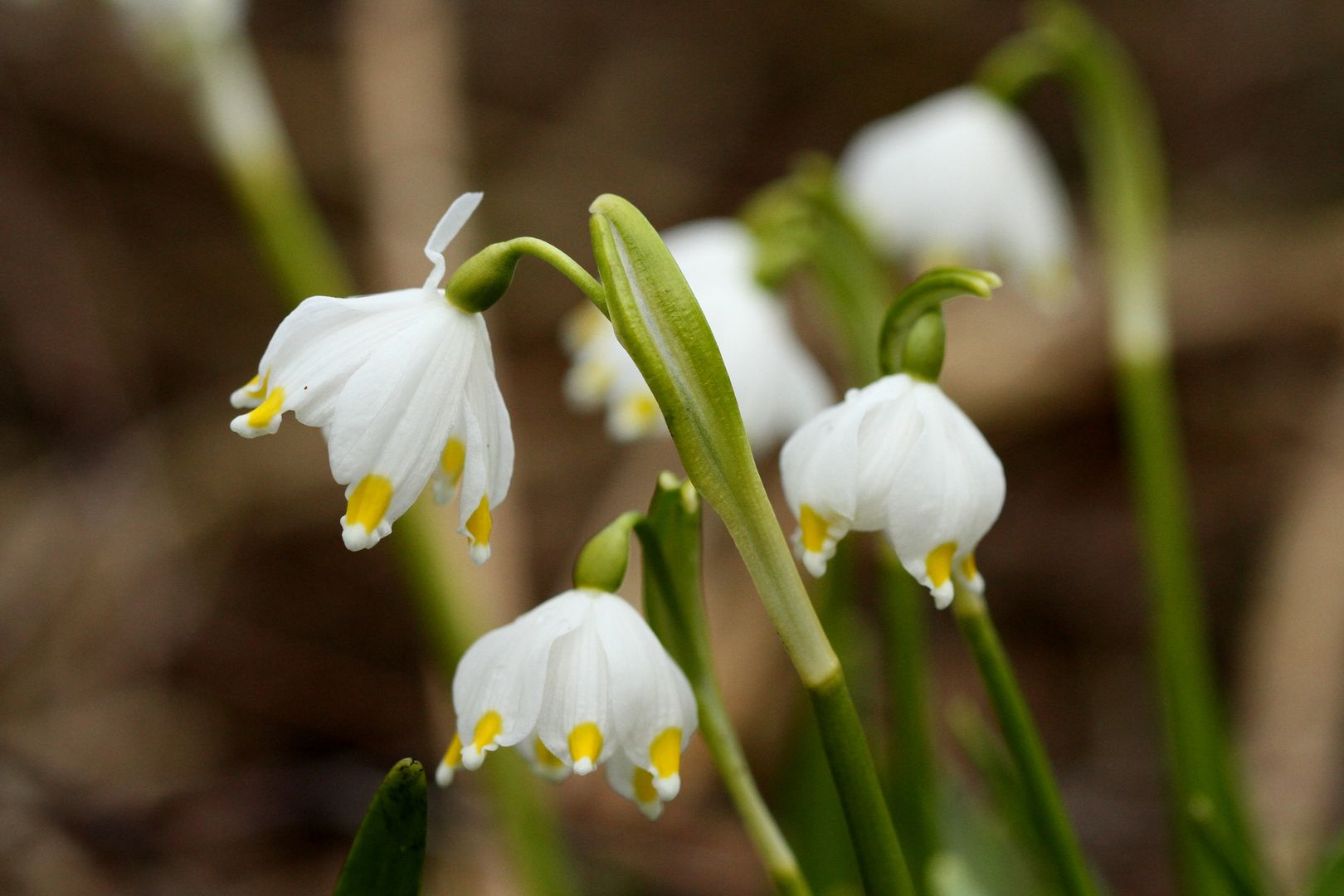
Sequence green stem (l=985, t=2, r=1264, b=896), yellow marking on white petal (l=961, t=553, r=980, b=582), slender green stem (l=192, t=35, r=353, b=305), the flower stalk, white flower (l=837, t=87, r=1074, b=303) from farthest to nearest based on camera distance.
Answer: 1. slender green stem (l=192, t=35, r=353, b=305)
2. white flower (l=837, t=87, r=1074, b=303)
3. green stem (l=985, t=2, r=1264, b=896)
4. yellow marking on white petal (l=961, t=553, r=980, b=582)
5. the flower stalk

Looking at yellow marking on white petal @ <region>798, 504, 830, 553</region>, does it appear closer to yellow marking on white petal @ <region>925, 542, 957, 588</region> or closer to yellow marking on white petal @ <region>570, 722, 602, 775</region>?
yellow marking on white petal @ <region>925, 542, 957, 588</region>

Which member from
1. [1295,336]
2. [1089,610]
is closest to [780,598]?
[1089,610]

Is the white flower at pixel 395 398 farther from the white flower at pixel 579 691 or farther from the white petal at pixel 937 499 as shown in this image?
the white petal at pixel 937 499

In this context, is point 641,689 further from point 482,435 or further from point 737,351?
point 737,351

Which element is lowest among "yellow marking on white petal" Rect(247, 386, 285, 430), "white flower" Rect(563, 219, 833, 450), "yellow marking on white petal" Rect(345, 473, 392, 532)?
"yellow marking on white petal" Rect(345, 473, 392, 532)

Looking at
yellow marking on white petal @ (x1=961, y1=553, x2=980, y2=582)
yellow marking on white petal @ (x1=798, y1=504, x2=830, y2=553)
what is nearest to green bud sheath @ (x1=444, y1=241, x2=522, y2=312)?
yellow marking on white petal @ (x1=798, y1=504, x2=830, y2=553)

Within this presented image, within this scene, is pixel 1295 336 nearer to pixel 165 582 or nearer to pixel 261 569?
pixel 261 569

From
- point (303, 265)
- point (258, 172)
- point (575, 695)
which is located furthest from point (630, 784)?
point (258, 172)

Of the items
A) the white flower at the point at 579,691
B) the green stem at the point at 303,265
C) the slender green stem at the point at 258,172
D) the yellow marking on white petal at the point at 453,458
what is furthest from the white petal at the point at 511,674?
the slender green stem at the point at 258,172

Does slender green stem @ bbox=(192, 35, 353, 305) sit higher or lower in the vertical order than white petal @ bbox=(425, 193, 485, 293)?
higher
